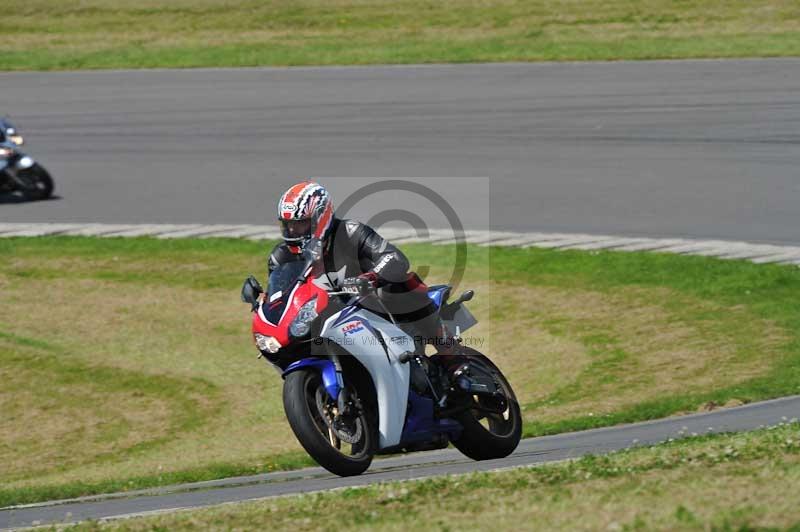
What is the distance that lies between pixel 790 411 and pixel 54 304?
937 centimetres

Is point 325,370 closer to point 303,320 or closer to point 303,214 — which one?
point 303,320

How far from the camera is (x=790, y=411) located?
33.6ft

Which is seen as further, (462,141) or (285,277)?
(462,141)

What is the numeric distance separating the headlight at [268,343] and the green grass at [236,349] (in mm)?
2429

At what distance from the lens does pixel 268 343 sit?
7914 millimetres

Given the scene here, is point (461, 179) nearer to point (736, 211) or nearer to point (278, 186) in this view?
point (278, 186)

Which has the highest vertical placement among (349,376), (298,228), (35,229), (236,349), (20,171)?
(298,228)

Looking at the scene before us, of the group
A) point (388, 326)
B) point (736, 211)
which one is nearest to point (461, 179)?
point (736, 211)

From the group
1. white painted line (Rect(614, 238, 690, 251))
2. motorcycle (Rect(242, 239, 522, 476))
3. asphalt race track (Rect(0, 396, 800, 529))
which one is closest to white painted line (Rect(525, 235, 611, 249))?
white painted line (Rect(614, 238, 690, 251))

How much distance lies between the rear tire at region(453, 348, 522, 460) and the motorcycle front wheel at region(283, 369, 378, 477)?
0.88 meters

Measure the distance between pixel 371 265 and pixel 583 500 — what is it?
2571 millimetres

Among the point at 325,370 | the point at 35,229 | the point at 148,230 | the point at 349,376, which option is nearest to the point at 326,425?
the point at 325,370

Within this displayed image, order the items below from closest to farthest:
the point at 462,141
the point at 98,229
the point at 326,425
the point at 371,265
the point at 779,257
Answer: the point at 326,425, the point at 371,265, the point at 779,257, the point at 98,229, the point at 462,141

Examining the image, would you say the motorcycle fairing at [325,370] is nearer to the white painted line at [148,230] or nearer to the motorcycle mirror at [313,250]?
the motorcycle mirror at [313,250]
